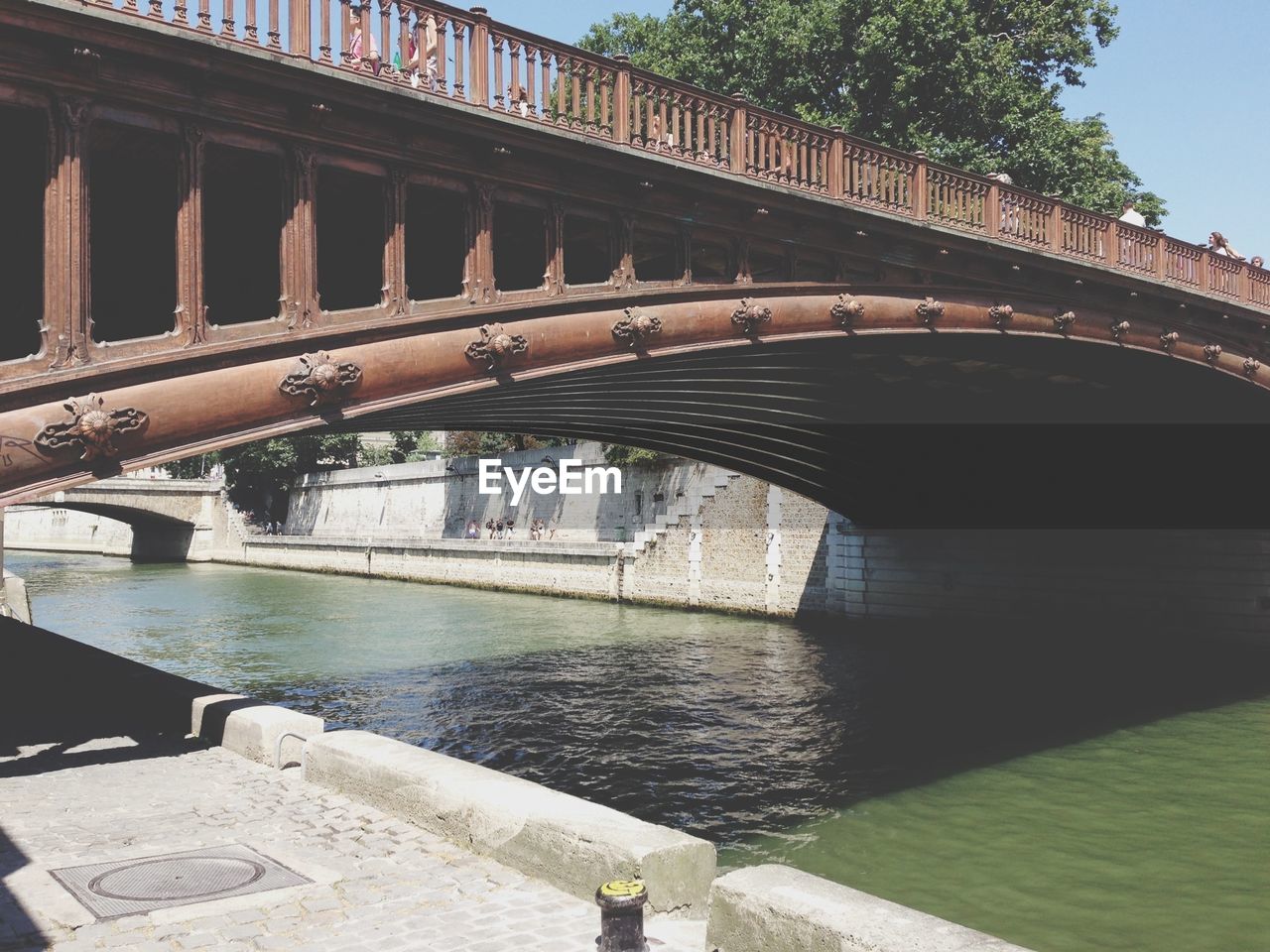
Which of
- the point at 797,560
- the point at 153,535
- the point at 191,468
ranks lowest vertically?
the point at 153,535

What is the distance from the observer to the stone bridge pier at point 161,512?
192 ft

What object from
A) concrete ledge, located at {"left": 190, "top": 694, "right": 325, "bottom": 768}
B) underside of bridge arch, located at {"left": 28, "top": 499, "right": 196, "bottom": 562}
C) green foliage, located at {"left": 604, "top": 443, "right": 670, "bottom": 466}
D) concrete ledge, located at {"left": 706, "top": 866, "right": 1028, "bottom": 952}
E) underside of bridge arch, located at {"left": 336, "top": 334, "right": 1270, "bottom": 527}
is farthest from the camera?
underside of bridge arch, located at {"left": 28, "top": 499, "right": 196, "bottom": 562}

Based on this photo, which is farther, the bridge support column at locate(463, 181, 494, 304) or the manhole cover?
the bridge support column at locate(463, 181, 494, 304)

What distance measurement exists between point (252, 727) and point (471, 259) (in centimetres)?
432

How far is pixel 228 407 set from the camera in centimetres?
903

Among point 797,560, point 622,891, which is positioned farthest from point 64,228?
point 797,560

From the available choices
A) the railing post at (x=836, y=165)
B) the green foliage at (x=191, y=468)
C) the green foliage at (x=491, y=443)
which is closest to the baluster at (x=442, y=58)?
the railing post at (x=836, y=165)

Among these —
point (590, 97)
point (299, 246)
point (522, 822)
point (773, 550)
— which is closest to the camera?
point (522, 822)

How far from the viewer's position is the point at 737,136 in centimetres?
1264

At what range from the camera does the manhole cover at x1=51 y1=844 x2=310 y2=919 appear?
243 inches

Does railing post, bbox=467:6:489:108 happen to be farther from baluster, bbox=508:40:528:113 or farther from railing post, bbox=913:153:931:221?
railing post, bbox=913:153:931:221

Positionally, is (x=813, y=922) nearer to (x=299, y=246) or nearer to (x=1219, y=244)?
(x=299, y=246)

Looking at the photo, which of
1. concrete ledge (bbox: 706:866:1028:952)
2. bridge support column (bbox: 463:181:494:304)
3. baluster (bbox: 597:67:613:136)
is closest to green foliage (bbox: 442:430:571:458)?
baluster (bbox: 597:67:613:136)

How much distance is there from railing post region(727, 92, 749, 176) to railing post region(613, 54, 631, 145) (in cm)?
143
